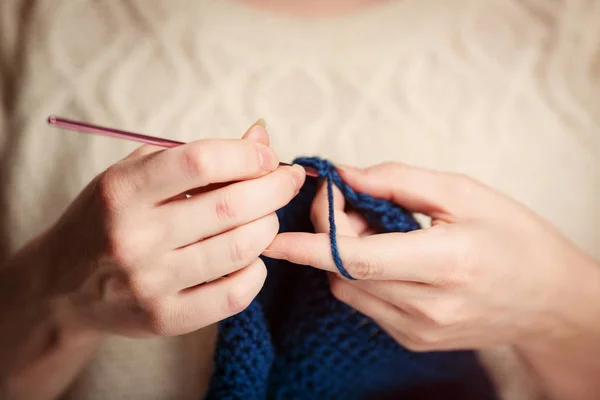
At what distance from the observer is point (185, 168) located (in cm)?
42

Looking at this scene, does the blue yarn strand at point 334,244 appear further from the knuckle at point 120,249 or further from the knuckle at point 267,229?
the knuckle at point 120,249

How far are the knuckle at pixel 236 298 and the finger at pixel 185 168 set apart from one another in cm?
11

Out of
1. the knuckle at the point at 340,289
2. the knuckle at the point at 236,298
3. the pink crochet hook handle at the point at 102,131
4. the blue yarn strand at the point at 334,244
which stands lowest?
the knuckle at the point at 340,289

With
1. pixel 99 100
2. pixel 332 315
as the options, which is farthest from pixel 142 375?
pixel 99 100

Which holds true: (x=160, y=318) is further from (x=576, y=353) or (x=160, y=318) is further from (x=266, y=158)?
(x=576, y=353)

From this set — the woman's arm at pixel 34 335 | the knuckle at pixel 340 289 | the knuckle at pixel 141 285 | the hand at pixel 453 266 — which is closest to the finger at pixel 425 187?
the hand at pixel 453 266

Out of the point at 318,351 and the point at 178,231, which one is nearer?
the point at 178,231

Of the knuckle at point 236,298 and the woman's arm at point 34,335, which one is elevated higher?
the knuckle at point 236,298

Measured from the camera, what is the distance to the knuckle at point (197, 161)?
0.42 m

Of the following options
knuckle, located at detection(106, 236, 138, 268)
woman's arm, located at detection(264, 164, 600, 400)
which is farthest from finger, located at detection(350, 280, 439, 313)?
knuckle, located at detection(106, 236, 138, 268)

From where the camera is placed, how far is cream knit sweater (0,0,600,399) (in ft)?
2.38

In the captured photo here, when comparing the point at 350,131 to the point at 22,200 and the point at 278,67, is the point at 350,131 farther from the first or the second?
the point at 22,200

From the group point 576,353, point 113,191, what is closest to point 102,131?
point 113,191

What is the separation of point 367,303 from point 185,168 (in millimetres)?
267
